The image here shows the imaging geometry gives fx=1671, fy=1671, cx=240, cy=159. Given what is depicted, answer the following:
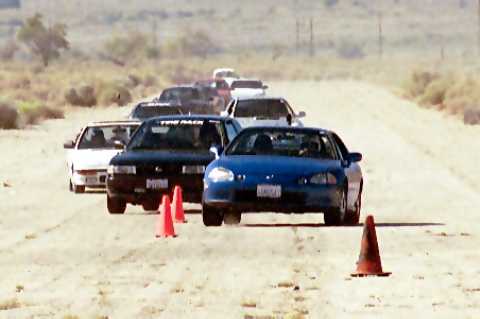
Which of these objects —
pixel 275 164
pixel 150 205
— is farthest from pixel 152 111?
pixel 275 164

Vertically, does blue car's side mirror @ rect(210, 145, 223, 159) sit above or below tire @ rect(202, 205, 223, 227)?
above

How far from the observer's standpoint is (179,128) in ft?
87.6

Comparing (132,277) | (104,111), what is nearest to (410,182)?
(132,277)

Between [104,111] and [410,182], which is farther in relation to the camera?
[104,111]

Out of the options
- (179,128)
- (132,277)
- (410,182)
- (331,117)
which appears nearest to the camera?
(132,277)

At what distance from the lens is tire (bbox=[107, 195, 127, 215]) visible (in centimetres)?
2450

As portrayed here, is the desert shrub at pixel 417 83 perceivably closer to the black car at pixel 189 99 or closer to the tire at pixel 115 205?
the black car at pixel 189 99

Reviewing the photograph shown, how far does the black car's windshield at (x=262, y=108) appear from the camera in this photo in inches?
1626

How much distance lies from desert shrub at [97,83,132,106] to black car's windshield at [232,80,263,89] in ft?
49.8

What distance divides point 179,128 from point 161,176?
2658 mm

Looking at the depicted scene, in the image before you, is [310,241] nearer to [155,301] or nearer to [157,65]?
[155,301]

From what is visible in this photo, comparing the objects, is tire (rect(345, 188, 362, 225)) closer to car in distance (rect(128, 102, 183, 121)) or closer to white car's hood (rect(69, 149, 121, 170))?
white car's hood (rect(69, 149, 121, 170))

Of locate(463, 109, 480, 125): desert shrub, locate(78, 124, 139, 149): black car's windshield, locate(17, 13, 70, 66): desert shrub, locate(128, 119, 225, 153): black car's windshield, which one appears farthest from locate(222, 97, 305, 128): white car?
locate(17, 13, 70, 66): desert shrub

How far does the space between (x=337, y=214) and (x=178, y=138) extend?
410 cm
